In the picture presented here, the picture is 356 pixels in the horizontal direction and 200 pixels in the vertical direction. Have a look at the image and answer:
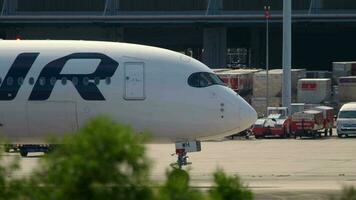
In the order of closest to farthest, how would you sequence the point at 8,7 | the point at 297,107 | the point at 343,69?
the point at 297,107
the point at 343,69
the point at 8,7

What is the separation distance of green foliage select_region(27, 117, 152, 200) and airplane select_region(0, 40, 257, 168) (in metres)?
16.4

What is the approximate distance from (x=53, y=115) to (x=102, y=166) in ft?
56.9

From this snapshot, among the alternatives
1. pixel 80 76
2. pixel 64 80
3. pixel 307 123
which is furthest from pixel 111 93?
pixel 307 123

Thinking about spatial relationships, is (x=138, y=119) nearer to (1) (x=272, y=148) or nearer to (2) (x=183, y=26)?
(1) (x=272, y=148)

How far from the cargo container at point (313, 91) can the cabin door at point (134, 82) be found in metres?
42.5

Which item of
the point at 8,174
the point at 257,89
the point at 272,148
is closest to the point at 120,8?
the point at 257,89

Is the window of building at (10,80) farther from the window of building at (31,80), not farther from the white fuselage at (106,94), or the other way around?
the window of building at (31,80)

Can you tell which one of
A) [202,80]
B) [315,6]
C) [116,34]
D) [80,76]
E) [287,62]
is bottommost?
[202,80]

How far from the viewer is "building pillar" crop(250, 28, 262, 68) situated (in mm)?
92812

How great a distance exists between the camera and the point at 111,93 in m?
25.1

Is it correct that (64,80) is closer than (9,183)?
No

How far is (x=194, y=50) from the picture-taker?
328 feet

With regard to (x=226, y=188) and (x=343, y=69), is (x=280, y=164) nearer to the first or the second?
(x=226, y=188)

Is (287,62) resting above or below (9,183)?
above
